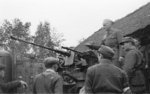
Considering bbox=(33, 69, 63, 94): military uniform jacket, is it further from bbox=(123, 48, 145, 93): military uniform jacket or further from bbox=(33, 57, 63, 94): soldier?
bbox=(123, 48, 145, 93): military uniform jacket

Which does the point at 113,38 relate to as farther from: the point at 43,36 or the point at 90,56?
the point at 43,36

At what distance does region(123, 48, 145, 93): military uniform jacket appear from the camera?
390 inches

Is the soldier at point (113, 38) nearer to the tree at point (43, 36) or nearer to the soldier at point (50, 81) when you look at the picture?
the soldier at point (50, 81)

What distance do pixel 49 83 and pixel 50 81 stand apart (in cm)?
4

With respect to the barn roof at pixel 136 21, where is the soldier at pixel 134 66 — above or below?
below

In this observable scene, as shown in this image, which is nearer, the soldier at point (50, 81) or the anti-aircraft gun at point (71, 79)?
the soldier at point (50, 81)

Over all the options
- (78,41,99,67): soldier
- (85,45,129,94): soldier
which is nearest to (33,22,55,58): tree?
(78,41,99,67): soldier

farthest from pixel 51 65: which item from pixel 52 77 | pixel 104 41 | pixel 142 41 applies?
pixel 142 41

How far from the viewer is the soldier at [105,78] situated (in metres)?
6.85

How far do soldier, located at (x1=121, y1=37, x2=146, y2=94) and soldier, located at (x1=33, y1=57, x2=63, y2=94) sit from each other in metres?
2.65

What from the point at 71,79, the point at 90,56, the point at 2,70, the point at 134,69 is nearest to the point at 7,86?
the point at 2,70

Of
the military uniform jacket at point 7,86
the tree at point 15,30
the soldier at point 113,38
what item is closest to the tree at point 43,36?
the tree at point 15,30

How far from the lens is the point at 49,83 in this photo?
7.54 metres

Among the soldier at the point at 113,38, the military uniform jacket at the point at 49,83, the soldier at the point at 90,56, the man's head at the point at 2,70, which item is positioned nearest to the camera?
the military uniform jacket at the point at 49,83
